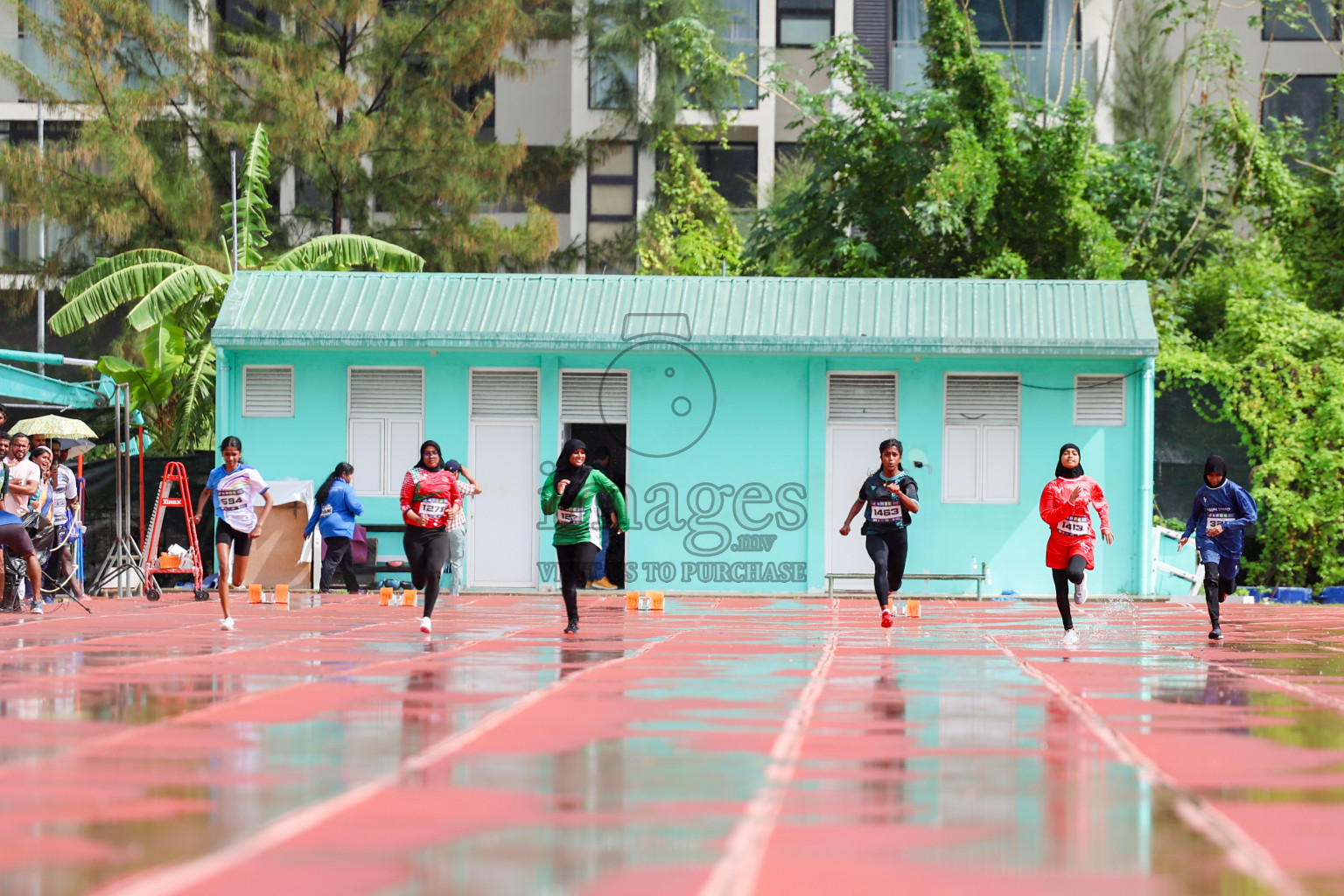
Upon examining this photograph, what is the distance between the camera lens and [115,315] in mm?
38750

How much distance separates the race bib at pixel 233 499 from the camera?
1620 cm

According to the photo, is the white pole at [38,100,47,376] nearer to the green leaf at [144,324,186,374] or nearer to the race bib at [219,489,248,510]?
the green leaf at [144,324,186,374]

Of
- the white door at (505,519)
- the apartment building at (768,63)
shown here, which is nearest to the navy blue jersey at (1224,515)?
the white door at (505,519)

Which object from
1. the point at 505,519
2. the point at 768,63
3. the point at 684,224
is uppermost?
the point at 768,63

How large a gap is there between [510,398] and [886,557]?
896 cm

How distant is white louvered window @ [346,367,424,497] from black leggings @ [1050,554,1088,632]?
11722mm

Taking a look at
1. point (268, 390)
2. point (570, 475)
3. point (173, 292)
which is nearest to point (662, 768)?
point (570, 475)

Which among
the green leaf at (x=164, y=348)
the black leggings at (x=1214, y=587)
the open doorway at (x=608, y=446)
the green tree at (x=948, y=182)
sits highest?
the green tree at (x=948, y=182)

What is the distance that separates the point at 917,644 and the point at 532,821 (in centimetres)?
898

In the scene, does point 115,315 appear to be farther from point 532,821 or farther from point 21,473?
point 532,821

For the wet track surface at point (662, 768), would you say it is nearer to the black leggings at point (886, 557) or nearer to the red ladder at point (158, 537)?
the black leggings at point (886, 557)

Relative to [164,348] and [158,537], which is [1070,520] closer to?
[158,537]

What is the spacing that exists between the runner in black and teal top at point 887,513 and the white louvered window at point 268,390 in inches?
426

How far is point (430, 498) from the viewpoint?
15.1 meters
